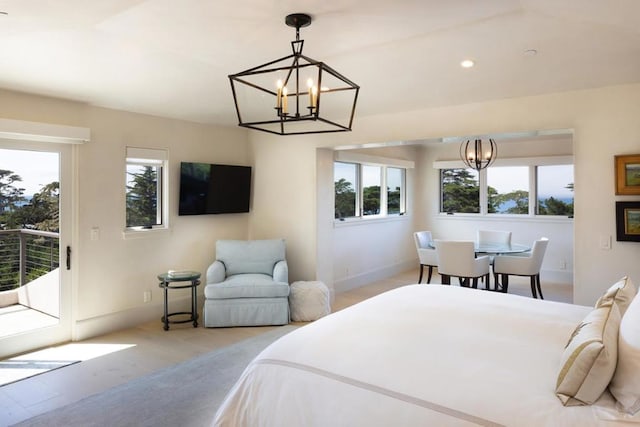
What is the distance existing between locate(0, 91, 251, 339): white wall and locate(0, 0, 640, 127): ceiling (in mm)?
326

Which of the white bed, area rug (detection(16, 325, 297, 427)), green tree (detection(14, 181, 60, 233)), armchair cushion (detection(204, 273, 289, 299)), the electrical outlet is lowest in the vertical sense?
area rug (detection(16, 325, 297, 427))

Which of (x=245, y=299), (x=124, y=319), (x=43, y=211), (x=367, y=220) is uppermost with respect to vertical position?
(x=43, y=211)

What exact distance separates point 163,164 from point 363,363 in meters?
4.04

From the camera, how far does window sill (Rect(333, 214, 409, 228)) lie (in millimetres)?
6441

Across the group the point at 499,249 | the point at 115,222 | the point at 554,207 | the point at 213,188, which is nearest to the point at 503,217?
the point at 554,207

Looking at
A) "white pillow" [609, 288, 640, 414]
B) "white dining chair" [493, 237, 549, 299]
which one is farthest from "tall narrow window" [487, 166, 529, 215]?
"white pillow" [609, 288, 640, 414]

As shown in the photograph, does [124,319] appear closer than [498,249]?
Yes

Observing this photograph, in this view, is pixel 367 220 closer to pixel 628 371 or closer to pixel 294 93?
pixel 294 93

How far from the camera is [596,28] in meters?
2.55

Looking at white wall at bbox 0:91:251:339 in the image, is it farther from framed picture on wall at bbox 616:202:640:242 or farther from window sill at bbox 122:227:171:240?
framed picture on wall at bbox 616:202:640:242

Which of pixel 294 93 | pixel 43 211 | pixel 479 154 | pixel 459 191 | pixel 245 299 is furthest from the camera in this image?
pixel 459 191

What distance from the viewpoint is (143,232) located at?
4.82 metres

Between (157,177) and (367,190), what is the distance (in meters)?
3.57

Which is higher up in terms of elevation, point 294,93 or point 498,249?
point 294,93
